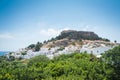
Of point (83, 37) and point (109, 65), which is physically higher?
point (83, 37)

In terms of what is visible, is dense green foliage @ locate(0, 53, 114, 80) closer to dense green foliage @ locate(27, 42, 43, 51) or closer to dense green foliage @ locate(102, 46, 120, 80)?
dense green foliage @ locate(102, 46, 120, 80)

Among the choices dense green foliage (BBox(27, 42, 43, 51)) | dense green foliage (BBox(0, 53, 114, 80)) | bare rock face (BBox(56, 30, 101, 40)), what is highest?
bare rock face (BBox(56, 30, 101, 40))

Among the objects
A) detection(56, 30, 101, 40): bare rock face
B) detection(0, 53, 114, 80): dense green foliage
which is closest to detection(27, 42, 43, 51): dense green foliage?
detection(56, 30, 101, 40): bare rock face

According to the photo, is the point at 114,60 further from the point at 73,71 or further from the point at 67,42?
the point at 67,42

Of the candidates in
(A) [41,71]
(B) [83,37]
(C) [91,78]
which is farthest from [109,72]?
(B) [83,37]

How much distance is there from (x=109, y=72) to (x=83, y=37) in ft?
300

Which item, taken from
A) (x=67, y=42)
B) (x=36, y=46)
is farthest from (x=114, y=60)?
(x=36, y=46)

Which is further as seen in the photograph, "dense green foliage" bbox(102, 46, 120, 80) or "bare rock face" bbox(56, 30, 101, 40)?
"bare rock face" bbox(56, 30, 101, 40)

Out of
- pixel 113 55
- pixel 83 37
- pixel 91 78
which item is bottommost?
pixel 91 78

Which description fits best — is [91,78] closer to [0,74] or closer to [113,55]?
[113,55]

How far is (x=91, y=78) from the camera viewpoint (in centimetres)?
3516

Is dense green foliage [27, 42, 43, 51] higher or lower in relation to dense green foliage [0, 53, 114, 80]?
higher

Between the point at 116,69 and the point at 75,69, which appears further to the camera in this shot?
the point at 116,69

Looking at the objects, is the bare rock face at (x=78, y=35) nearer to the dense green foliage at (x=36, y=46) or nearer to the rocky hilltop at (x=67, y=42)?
the rocky hilltop at (x=67, y=42)
